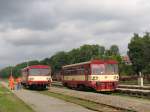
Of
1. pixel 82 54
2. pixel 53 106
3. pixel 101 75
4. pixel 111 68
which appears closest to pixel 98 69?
pixel 101 75

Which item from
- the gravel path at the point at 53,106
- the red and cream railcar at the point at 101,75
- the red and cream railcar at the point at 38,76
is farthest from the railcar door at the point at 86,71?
the gravel path at the point at 53,106

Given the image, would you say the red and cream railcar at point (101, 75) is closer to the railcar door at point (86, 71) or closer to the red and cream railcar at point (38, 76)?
the railcar door at point (86, 71)

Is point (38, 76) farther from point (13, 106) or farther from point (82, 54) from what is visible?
point (82, 54)

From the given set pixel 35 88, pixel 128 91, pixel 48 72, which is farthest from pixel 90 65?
pixel 35 88

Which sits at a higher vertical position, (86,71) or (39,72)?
(39,72)

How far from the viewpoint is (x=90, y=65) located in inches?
1591

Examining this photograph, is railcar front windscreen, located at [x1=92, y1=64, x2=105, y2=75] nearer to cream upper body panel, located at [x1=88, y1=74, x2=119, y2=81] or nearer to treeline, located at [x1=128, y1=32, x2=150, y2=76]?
cream upper body panel, located at [x1=88, y1=74, x2=119, y2=81]

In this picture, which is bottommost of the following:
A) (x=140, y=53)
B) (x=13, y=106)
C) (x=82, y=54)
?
(x=13, y=106)

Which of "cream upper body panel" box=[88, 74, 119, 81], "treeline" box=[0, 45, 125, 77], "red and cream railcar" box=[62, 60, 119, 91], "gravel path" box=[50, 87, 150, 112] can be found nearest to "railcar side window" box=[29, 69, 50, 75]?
"red and cream railcar" box=[62, 60, 119, 91]

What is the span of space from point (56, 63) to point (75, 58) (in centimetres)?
1501

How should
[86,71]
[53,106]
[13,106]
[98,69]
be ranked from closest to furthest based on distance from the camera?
[53,106], [13,106], [98,69], [86,71]

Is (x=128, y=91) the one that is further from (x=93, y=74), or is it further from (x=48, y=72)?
(x=48, y=72)

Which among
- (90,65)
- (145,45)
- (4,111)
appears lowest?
(4,111)

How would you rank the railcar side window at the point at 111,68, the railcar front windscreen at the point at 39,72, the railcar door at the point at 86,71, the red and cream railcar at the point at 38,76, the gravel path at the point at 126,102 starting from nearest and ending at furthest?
the gravel path at the point at 126,102
the railcar side window at the point at 111,68
the railcar door at the point at 86,71
the red and cream railcar at the point at 38,76
the railcar front windscreen at the point at 39,72
